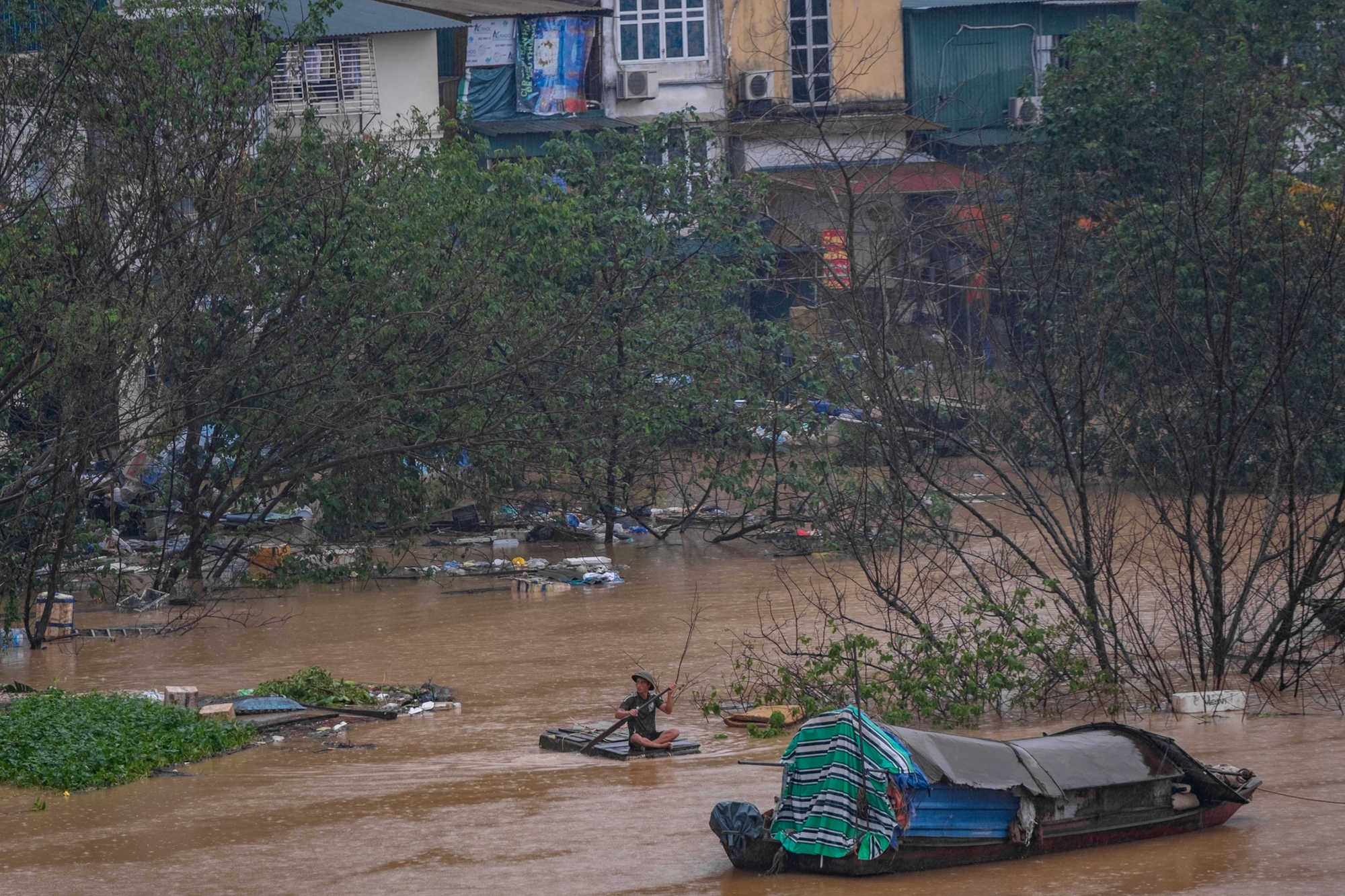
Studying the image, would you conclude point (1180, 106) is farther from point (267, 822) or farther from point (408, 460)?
point (267, 822)

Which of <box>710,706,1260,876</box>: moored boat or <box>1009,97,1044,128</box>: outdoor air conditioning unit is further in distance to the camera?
<box>1009,97,1044,128</box>: outdoor air conditioning unit

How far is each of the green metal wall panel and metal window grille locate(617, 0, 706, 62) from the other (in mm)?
4327

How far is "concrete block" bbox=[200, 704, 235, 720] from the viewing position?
442 inches

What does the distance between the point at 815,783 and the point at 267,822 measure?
3.37 meters

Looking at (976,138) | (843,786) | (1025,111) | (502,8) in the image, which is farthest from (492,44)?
(843,786)

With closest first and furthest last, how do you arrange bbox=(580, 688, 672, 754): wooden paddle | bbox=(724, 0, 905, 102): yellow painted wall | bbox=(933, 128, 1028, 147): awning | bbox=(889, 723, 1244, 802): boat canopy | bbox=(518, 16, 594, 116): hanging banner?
bbox=(889, 723, 1244, 802): boat canopy, bbox=(580, 688, 672, 754): wooden paddle, bbox=(933, 128, 1028, 147): awning, bbox=(518, 16, 594, 116): hanging banner, bbox=(724, 0, 905, 102): yellow painted wall

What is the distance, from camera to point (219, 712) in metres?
11.3

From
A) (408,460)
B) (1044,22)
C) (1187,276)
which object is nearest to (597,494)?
(408,460)

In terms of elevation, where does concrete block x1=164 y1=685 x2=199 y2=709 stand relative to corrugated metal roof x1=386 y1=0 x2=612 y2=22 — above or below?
below

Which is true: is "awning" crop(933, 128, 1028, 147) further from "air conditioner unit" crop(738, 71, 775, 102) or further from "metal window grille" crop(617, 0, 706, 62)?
"metal window grille" crop(617, 0, 706, 62)

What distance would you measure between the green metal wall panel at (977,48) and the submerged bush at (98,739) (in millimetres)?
23232

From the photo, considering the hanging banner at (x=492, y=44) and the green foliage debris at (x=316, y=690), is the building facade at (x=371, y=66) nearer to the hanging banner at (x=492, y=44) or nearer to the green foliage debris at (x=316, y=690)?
the hanging banner at (x=492, y=44)

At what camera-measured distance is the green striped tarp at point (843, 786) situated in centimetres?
711

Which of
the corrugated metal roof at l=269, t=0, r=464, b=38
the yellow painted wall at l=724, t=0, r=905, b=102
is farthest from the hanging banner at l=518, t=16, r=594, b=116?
the yellow painted wall at l=724, t=0, r=905, b=102
